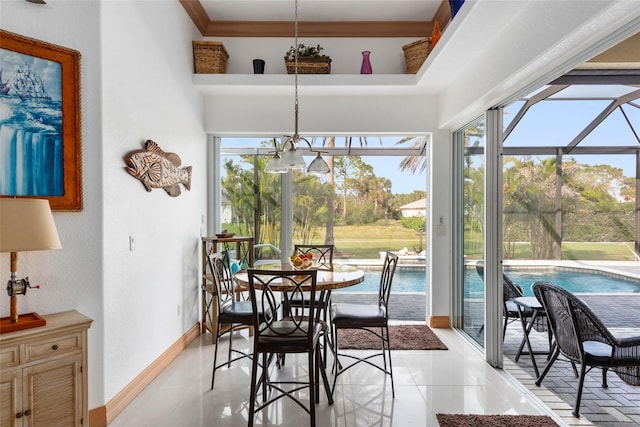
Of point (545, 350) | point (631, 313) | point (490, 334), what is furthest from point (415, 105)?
point (631, 313)

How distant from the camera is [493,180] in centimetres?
318

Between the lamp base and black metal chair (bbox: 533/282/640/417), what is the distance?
10.6 feet

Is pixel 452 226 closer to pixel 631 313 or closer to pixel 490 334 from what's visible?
pixel 490 334

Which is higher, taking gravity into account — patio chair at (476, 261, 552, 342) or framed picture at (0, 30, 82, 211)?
framed picture at (0, 30, 82, 211)

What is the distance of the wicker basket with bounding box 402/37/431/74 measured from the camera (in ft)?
12.3

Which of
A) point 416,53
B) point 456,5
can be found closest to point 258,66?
point 416,53

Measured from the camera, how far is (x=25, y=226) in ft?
5.72

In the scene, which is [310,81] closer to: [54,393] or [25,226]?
[25,226]

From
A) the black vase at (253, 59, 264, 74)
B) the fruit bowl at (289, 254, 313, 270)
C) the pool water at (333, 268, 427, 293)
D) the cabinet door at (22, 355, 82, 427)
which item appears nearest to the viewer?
the cabinet door at (22, 355, 82, 427)

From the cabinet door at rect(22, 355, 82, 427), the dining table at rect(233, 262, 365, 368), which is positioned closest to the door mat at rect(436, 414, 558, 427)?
the dining table at rect(233, 262, 365, 368)

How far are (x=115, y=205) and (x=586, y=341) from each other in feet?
11.1

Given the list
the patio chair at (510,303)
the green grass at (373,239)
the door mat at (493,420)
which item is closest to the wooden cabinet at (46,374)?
the door mat at (493,420)

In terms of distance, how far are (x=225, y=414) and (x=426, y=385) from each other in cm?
155

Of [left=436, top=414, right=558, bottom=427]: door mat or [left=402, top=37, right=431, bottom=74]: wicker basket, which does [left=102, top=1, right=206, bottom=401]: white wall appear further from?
[left=402, top=37, right=431, bottom=74]: wicker basket
